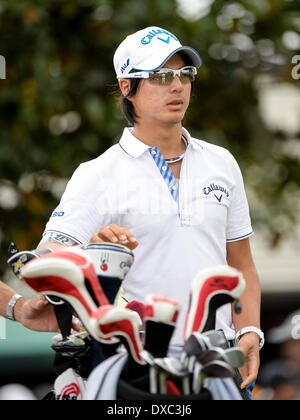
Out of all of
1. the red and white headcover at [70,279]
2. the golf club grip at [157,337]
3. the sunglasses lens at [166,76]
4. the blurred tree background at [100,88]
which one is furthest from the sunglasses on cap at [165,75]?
the blurred tree background at [100,88]

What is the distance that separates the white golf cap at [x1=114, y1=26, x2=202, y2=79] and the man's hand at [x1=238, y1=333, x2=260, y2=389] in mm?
673

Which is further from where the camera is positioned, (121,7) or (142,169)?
(121,7)

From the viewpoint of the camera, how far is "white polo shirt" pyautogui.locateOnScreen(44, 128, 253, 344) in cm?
180

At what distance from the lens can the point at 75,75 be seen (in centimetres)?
520

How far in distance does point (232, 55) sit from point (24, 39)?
1.44 meters

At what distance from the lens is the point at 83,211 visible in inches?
72.0

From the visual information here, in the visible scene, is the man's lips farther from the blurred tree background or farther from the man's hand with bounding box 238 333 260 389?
the blurred tree background

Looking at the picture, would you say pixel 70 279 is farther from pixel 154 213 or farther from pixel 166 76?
pixel 166 76

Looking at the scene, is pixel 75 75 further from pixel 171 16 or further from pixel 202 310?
pixel 202 310

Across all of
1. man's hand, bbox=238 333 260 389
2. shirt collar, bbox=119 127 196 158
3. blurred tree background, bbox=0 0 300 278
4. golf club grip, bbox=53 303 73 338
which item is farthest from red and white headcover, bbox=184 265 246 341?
blurred tree background, bbox=0 0 300 278

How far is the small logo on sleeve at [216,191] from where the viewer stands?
1857mm

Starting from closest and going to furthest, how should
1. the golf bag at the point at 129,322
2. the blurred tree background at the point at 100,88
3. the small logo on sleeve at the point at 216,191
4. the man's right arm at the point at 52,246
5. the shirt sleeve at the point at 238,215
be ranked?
the golf bag at the point at 129,322, the man's right arm at the point at 52,246, the small logo on sleeve at the point at 216,191, the shirt sleeve at the point at 238,215, the blurred tree background at the point at 100,88

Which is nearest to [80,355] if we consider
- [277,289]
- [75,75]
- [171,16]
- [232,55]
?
[171,16]

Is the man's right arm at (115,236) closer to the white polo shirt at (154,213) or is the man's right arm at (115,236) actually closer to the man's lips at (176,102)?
the white polo shirt at (154,213)
